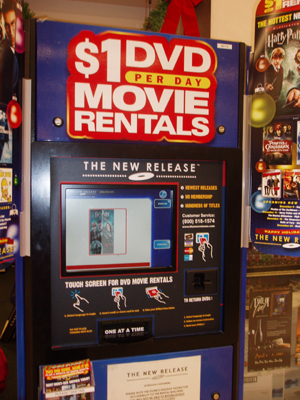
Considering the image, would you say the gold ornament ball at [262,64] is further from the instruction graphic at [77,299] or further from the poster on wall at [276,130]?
the instruction graphic at [77,299]

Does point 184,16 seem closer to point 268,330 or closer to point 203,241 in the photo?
point 203,241

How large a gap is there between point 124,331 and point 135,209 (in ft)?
1.66

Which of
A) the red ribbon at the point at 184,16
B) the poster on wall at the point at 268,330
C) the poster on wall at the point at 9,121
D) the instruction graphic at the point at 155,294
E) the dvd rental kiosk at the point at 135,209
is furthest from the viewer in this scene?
the red ribbon at the point at 184,16

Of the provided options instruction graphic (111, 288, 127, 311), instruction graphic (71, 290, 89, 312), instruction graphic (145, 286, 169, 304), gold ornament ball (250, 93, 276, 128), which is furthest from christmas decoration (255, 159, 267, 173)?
instruction graphic (71, 290, 89, 312)

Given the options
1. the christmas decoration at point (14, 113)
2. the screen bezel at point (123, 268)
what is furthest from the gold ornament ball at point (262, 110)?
the christmas decoration at point (14, 113)

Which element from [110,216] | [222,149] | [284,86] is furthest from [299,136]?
[110,216]

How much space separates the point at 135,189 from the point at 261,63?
30.6 inches

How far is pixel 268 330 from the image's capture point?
1.73 m

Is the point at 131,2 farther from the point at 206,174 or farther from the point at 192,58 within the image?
the point at 206,174

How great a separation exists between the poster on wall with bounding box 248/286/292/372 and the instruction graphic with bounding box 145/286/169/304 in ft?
2.10

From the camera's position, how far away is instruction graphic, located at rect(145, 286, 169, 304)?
134 centimetres

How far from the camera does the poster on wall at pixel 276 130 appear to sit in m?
1.34

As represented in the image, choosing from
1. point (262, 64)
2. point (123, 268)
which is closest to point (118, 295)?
point (123, 268)

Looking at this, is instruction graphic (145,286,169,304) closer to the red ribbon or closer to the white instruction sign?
the white instruction sign
